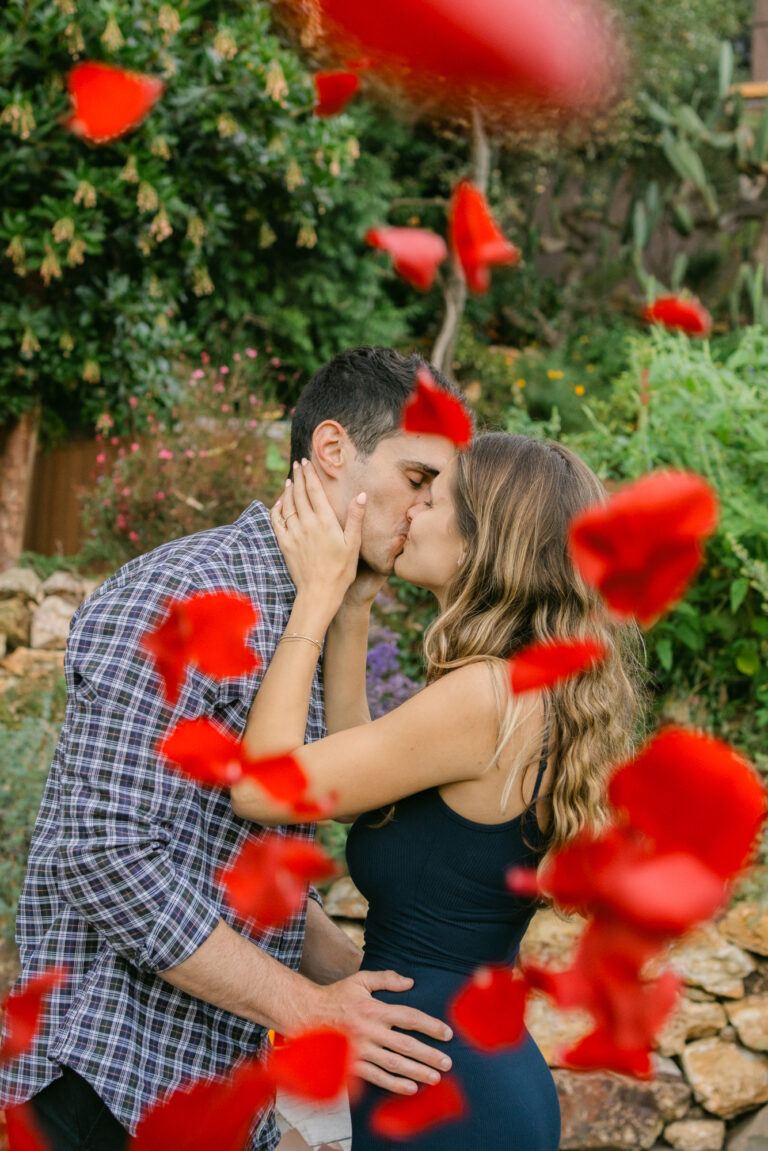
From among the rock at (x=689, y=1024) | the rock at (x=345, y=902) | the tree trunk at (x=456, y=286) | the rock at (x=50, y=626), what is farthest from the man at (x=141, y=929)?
the tree trunk at (x=456, y=286)

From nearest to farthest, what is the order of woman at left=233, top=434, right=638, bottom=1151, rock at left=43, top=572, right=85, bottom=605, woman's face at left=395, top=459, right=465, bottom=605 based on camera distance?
woman at left=233, top=434, right=638, bottom=1151 → woman's face at left=395, top=459, right=465, bottom=605 → rock at left=43, top=572, right=85, bottom=605

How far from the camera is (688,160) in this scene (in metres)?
9.84

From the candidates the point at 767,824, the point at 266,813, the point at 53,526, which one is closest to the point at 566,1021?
the point at 767,824

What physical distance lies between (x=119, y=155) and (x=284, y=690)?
17.8 ft

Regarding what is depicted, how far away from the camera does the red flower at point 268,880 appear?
1638 millimetres

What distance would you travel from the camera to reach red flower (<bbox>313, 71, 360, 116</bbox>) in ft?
17.0

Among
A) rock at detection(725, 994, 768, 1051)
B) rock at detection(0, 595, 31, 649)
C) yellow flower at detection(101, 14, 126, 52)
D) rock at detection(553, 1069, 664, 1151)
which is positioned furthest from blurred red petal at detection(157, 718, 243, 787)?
yellow flower at detection(101, 14, 126, 52)

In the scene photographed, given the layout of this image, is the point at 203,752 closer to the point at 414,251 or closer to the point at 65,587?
the point at 65,587

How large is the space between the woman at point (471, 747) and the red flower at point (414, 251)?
678 centimetres

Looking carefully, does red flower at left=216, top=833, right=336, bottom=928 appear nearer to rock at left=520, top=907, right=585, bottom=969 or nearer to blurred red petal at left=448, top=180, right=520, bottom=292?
rock at left=520, top=907, right=585, bottom=969

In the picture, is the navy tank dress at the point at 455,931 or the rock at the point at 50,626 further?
the rock at the point at 50,626

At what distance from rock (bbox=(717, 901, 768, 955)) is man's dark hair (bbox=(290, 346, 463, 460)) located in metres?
2.14

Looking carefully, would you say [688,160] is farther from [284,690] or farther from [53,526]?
[284,690]

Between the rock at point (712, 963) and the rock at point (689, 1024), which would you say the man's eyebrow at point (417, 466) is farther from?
the rock at point (689, 1024)
